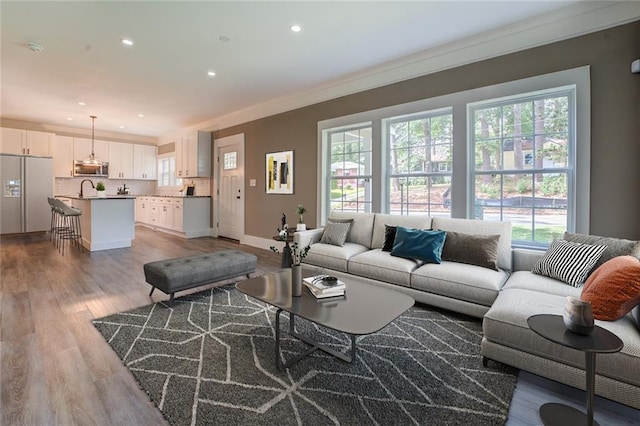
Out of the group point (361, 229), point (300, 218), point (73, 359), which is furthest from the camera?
point (300, 218)

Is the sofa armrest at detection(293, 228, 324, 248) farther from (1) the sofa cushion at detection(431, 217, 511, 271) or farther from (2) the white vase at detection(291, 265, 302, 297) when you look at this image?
(2) the white vase at detection(291, 265, 302, 297)

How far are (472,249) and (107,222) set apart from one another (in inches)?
237

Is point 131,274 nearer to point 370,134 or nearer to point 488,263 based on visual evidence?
point 370,134

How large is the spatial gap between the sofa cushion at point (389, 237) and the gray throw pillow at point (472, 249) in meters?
0.58

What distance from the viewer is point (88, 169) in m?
7.91

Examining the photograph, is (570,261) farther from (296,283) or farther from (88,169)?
(88,169)

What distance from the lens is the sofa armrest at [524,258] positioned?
9.00 ft

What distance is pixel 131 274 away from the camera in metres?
3.91

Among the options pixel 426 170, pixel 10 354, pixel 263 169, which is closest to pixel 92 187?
pixel 263 169

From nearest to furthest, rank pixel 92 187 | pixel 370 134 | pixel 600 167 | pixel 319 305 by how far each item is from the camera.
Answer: pixel 319 305, pixel 600 167, pixel 370 134, pixel 92 187

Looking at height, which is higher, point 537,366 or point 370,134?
point 370,134

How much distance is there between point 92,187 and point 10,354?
7851 millimetres

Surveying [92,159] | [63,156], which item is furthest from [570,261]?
[63,156]

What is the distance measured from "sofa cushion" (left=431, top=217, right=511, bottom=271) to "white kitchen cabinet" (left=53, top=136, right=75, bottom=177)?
9.10 meters
